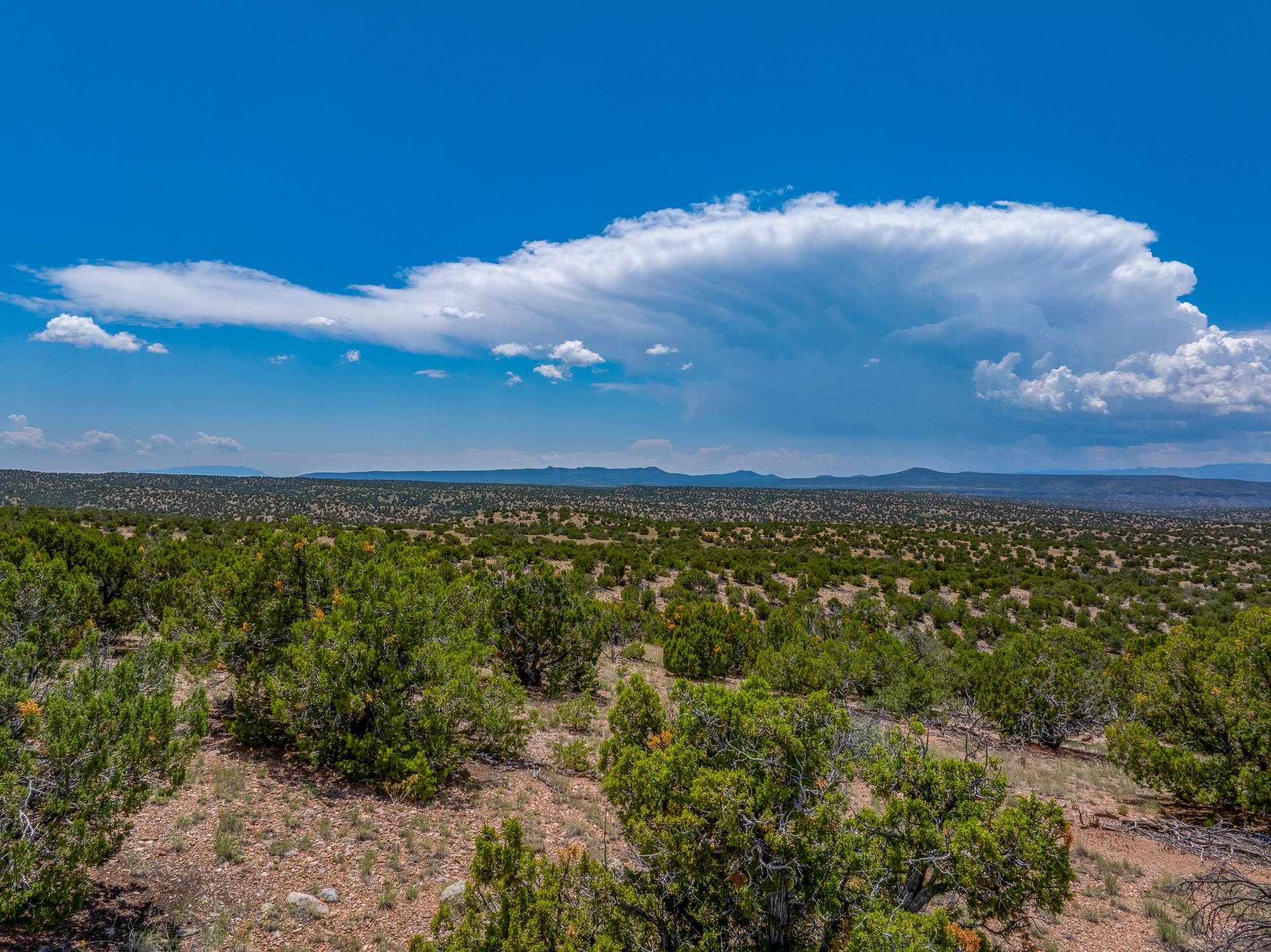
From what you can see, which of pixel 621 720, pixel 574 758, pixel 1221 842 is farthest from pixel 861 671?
pixel 621 720

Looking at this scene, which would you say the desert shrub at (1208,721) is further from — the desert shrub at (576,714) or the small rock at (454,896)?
the small rock at (454,896)

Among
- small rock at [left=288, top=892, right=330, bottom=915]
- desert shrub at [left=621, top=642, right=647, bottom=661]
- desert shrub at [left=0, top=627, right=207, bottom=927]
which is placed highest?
desert shrub at [left=0, top=627, right=207, bottom=927]

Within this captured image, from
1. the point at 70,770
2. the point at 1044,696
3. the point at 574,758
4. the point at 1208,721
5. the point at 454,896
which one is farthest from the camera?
the point at 1044,696

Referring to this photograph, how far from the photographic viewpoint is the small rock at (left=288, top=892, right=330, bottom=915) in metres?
5.83

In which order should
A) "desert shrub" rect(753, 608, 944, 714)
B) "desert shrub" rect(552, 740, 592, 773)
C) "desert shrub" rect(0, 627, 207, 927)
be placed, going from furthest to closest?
"desert shrub" rect(753, 608, 944, 714)
"desert shrub" rect(552, 740, 592, 773)
"desert shrub" rect(0, 627, 207, 927)

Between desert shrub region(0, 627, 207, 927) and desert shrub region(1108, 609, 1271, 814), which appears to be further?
desert shrub region(1108, 609, 1271, 814)

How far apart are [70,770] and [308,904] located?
8.56 ft

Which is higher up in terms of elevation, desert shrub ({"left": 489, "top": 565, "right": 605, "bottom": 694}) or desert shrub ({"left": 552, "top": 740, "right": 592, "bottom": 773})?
desert shrub ({"left": 489, "top": 565, "right": 605, "bottom": 694})

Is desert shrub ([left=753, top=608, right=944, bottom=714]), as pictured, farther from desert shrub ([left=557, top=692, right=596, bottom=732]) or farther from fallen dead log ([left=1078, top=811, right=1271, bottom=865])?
fallen dead log ([left=1078, top=811, right=1271, bottom=865])

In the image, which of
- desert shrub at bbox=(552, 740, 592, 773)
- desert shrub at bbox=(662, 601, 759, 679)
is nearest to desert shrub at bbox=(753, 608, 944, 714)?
desert shrub at bbox=(662, 601, 759, 679)

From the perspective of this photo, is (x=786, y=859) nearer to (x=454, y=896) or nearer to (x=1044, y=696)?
(x=454, y=896)

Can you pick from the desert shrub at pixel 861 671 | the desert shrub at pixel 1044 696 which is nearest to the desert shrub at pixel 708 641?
the desert shrub at pixel 861 671

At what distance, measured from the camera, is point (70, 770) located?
481 cm

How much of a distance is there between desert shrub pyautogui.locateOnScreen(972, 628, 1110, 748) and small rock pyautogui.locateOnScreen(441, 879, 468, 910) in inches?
513
